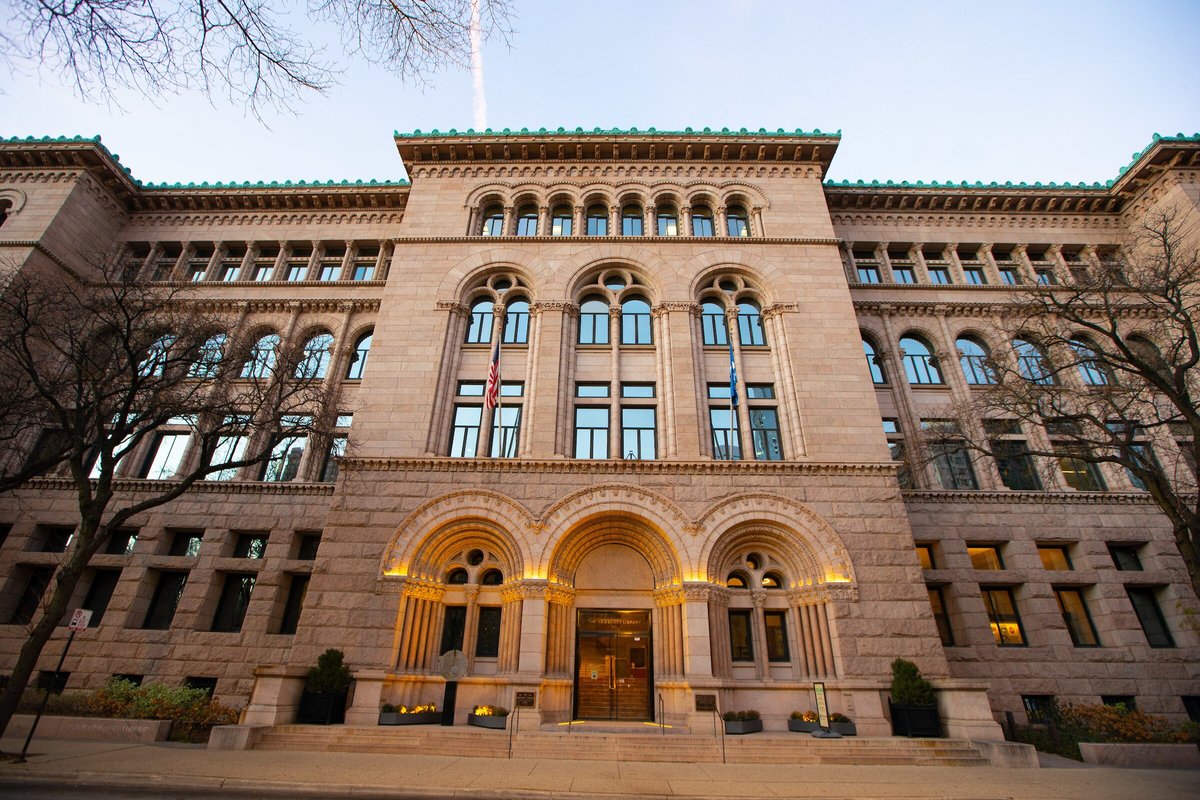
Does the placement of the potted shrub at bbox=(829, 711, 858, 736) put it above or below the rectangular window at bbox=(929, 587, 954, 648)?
below

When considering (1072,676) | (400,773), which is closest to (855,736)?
(1072,676)

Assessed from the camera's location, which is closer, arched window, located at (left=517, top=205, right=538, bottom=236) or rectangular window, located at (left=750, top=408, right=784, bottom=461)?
rectangular window, located at (left=750, top=408, right=784, bottom=461)

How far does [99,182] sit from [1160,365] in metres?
45.8

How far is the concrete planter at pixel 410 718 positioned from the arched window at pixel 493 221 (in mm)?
19704

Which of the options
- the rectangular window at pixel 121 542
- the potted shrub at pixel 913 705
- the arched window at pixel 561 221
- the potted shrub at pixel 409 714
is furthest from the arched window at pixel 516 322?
the potted shrub at pixel 913 705

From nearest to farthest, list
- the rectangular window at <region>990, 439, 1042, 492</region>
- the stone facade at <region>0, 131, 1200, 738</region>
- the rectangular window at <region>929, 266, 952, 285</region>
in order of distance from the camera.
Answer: the stone facade at <region>0, 131, 1200, 738</region>, the rectangular window at <region>990, 439, 1042, 492</region>, the rectangular window at <region>929, 266, 952, 285</region>

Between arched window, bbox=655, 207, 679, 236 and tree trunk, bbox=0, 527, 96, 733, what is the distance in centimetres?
2326

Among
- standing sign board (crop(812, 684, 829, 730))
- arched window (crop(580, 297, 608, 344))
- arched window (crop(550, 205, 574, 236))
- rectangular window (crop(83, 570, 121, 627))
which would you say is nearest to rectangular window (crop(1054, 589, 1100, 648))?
standing sign board (crop(812, 684, 829, 730))

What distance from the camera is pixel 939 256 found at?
2825 cm

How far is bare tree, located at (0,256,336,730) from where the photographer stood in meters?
13.5

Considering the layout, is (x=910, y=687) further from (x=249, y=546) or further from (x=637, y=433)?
(x=249, y=546)

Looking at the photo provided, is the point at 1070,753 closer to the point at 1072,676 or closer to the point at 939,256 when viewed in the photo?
the point at 1072,676

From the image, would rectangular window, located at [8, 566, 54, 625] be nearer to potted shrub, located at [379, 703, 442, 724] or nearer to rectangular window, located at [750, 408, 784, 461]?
potted shrub, located at [379, 703, 442, 724]

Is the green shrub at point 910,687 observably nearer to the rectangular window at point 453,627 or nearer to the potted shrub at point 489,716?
the potted shrub at point 489,716
